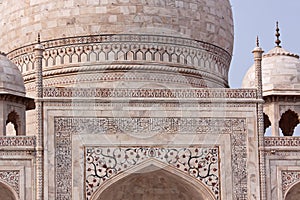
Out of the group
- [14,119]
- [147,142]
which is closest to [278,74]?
[147,142]

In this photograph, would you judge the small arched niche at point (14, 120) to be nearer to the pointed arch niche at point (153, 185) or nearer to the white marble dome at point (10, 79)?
the white marble dome at point (10, 79)

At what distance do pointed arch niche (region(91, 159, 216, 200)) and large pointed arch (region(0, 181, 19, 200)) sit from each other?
101cm

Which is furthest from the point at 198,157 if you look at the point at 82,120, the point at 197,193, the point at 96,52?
the point at 96,52

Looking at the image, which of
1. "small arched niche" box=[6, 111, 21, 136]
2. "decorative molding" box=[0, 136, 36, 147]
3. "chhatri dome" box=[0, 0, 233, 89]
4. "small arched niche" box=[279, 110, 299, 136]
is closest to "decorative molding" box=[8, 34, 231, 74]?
"chhatri dome" box=[0, 0, 233, 89]

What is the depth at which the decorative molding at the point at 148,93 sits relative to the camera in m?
16.4

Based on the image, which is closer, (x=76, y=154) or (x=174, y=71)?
(x=76, y=154)

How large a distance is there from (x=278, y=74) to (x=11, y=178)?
4372 millimetres

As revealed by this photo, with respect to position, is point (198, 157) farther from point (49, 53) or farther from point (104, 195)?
point (49, 53)

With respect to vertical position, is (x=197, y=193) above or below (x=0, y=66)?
below

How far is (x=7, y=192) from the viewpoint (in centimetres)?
1644

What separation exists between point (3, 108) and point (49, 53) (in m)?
1.68

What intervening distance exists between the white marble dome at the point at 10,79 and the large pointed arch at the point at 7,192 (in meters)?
1.45

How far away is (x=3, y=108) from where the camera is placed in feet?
56.1

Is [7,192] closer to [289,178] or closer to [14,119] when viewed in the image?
[14,119]
